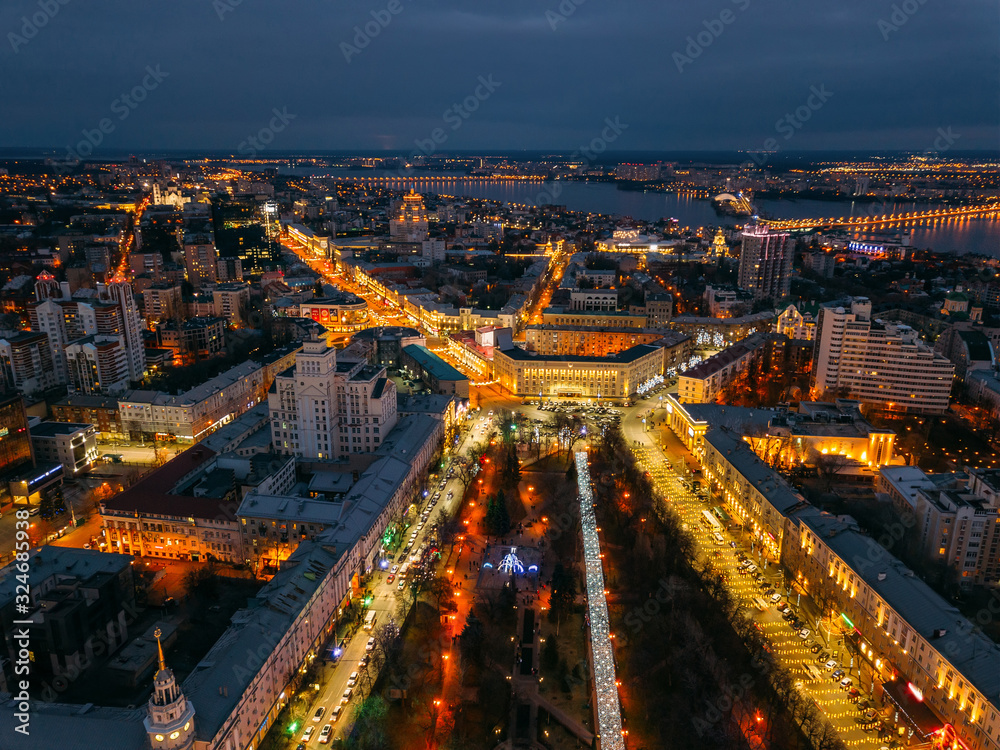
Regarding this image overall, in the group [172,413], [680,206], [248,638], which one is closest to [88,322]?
[172,413]

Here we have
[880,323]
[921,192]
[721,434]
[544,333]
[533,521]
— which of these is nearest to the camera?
[533,521]

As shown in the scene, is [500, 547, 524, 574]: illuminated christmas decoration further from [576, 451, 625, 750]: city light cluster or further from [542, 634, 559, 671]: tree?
[542, 634, 559, 671]: tree

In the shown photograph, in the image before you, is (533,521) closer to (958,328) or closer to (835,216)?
(958,328)

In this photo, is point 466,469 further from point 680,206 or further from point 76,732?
point 680,206

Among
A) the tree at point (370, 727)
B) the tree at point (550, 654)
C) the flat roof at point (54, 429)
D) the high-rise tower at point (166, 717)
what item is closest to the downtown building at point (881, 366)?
the tree at point (550, 654)

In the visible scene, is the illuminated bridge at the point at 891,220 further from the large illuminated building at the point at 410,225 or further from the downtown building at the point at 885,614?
the downtown building at the point at 885,614

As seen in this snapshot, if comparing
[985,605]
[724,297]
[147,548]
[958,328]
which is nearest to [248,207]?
[724,297]
